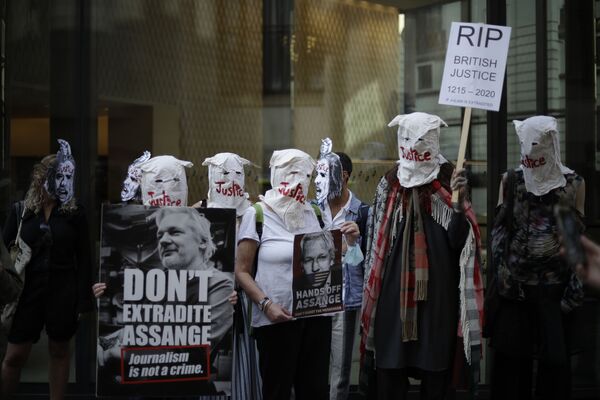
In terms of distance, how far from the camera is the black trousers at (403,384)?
577 cm

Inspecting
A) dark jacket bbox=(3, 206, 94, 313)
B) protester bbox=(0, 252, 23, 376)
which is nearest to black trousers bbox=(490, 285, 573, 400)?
dark jacket bbox=(3, 206, 94, 313)

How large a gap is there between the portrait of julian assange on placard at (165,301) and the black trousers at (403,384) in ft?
3.05

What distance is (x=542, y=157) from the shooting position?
631cm

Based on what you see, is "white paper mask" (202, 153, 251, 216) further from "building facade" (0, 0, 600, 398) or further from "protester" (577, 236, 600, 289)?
"protester" (577, 236, 600, 289)

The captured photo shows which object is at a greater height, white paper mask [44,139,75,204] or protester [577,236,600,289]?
white paper mask [44,139,75,204]

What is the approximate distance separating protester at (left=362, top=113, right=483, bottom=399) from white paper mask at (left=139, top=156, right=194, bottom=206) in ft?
4.36

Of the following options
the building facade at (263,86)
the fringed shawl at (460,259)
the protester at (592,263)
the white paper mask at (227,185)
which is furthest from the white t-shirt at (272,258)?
the building facade at (263,86)

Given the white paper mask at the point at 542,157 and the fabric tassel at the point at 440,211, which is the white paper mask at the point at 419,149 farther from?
the white paper mask at the point at 542,157

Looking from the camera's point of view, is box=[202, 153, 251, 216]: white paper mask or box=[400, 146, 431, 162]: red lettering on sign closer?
box=[400, 146, 431, 162]: red lettering on sign

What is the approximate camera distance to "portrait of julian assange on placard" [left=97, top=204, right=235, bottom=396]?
553 centimetres

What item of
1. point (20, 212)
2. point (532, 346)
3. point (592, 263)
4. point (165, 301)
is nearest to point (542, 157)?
point (532, 346)

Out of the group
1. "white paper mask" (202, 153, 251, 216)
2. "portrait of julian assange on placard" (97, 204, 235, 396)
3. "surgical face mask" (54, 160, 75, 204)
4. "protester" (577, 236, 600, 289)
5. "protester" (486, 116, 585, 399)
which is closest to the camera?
"protester" (577, 236, 600, 289)

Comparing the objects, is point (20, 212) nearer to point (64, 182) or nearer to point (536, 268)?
point (64, 182)

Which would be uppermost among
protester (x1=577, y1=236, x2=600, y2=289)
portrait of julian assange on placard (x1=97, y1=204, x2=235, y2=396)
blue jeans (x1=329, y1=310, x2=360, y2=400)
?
protester (x1=577, y1=236, x2=600, y2=289)
